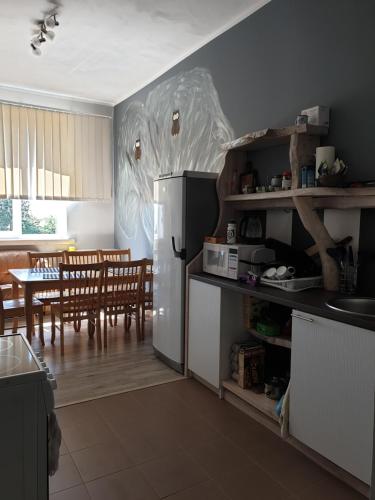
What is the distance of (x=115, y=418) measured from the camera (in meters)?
2.42

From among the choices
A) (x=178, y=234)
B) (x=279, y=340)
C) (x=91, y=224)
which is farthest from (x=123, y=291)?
(x=91, y=224)

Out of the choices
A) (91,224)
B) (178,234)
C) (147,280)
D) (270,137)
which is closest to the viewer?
(270,137)

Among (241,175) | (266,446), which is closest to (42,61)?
(241,175)

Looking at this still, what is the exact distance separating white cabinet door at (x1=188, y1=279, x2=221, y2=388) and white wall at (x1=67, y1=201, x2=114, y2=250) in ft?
9.96

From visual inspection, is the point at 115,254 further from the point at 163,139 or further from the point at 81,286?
the point at 163,139

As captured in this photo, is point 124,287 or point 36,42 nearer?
point 36,42

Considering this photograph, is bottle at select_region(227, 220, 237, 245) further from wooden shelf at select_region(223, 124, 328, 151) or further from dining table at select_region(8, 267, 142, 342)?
dining table at select_region(8, 267, 142, 342)

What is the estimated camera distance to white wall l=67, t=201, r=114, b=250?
551cm

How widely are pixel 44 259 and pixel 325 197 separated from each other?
11.1ft

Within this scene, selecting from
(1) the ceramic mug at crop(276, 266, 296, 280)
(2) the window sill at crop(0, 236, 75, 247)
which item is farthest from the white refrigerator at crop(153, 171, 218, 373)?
(2) the window sill at crop(0, 236, 75, 247)

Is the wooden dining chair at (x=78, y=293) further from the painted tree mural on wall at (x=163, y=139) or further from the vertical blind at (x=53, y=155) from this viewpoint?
the vertical blind at (x=53, y=155)

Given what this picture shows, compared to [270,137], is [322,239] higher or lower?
lower

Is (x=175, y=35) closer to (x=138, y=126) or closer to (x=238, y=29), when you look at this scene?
(x=238, y=29)

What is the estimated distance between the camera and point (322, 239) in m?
2.32
